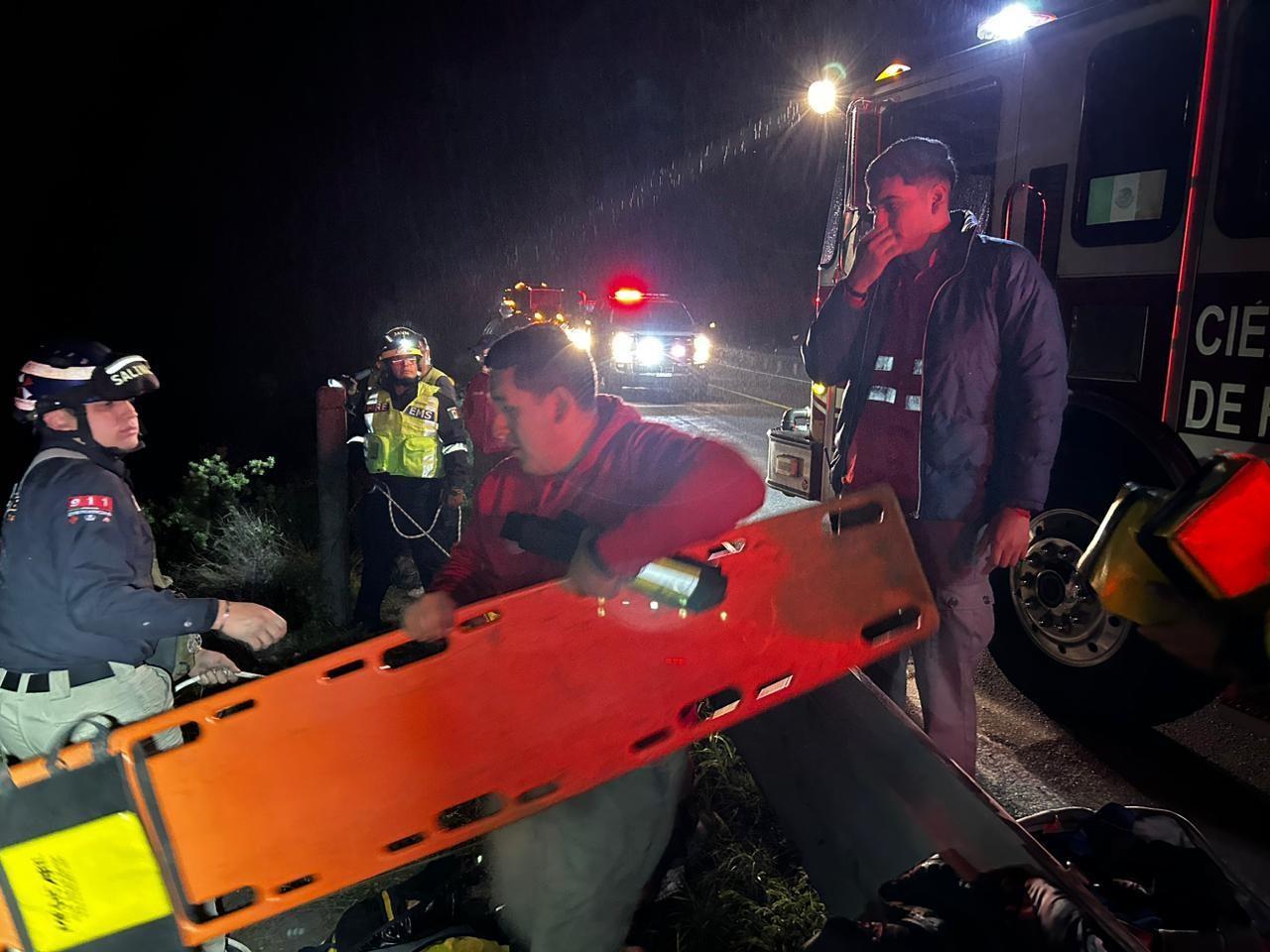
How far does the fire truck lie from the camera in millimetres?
3553

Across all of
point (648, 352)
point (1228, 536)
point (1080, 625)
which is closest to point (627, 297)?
point (648, 352)

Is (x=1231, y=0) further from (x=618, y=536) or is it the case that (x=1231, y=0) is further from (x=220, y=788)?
(x=220, y=788)

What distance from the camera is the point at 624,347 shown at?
17766 millimetres

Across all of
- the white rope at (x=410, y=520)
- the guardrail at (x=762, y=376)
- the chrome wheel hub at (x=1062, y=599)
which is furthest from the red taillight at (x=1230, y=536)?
the guardrail at (x=762, y=376)

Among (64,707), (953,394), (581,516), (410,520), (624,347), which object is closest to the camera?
(581,516)

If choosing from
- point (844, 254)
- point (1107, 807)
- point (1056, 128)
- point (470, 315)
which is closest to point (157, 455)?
point (844, 254)

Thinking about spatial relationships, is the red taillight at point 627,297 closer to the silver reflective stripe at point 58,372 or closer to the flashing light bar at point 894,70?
the flashing light bar at point 894,70

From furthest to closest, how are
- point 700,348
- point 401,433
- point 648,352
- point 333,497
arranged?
point 700,348, point 648,352, point 401,433, point 333,497

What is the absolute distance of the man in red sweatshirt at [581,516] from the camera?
228 centimetres

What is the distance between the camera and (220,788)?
179cm

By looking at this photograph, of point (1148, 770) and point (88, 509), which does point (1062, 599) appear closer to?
point (1148, 770)

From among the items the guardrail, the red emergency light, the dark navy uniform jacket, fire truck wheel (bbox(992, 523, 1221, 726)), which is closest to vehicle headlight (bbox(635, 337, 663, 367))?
the guardrail

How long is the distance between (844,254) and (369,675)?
14.5ft

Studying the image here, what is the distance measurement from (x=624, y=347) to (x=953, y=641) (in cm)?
1500
